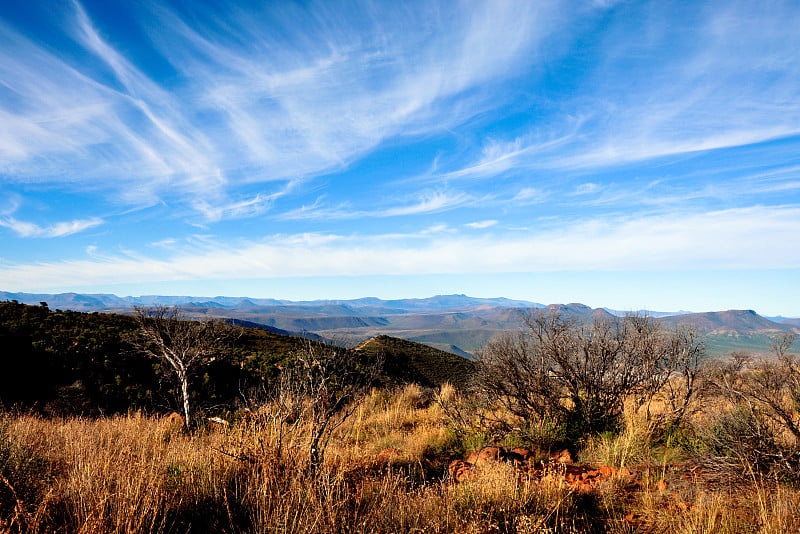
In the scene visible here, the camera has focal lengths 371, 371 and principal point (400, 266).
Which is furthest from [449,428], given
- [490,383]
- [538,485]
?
[538,485]

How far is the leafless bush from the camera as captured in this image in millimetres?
7105

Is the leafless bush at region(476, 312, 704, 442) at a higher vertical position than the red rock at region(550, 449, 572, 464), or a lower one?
higher

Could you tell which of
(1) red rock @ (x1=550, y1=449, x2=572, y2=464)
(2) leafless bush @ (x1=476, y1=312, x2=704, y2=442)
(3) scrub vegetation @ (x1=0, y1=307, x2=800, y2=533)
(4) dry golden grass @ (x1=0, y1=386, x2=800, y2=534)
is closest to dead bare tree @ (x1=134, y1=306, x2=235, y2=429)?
(3) scrub vegetation @ (x1=0, y1=307, x2=800, y2=533)

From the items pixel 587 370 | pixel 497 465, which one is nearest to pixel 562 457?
pixel 587 370

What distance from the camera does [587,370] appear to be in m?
7.15

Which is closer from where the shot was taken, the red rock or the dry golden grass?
the dry golden grass

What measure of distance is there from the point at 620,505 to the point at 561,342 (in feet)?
10.9

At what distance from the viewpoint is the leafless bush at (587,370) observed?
711 cm

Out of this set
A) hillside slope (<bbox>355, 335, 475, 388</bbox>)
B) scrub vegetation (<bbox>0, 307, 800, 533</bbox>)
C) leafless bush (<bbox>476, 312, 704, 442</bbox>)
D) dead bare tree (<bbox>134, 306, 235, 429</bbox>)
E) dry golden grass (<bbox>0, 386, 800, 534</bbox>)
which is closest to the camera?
dry golden grass (<bbox>0, 386, 800, 534</bbox>)

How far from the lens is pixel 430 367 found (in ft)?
113

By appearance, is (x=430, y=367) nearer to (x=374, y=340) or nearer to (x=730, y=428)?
(x=374, y=340)

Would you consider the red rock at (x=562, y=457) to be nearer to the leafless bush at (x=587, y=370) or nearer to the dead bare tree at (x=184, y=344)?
the leafless bush at (x=587, y=370)

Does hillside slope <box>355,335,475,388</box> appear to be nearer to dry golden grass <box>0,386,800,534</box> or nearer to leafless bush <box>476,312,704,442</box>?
leafless bush <box>476,312,704,442</box>

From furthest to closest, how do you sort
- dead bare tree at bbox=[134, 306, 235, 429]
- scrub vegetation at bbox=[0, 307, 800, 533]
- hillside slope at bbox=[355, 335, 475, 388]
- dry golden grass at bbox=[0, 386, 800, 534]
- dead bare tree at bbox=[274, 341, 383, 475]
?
1. hillside slope at bbox=[355, 335, 475, 388]
2. dead bare tree at bbox=[134, 306, 235, 429]
3. dead bare tree at bbox=[274, 341, 383, 475]
4. scrub vegetation at bbox=[0, 307, 800, 533]
5. dry golden grass at bbox=[0, 386, 800, 534]
